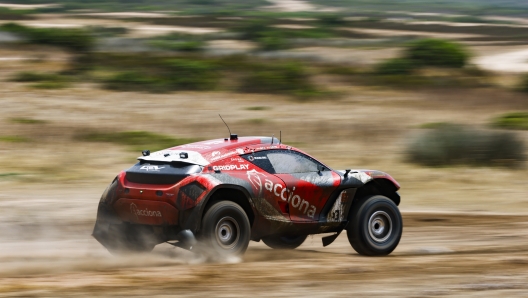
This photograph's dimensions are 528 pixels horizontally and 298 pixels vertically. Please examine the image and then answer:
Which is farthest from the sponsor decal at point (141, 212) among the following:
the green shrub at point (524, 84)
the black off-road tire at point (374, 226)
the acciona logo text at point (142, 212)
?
the green shrub at point (524, 84)

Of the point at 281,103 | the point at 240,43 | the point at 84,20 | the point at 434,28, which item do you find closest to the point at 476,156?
the point at 281,103

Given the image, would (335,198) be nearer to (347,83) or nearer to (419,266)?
(419,266)

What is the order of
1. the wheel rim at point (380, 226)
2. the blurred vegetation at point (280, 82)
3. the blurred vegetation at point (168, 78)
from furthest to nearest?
the blurred vegetation at point (280, 82)
the blurred vegetation at point (168, 78)
the wheel rim at point (380, 226)

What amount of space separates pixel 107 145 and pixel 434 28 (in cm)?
7101

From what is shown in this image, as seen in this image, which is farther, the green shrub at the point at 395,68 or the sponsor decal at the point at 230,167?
the green shrub at the point at 395,68

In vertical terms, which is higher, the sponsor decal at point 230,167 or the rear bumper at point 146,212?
the sponsor decal at point 230,167

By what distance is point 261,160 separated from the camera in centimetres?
1007

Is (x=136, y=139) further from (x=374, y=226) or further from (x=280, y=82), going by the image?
(x=374, y=226)

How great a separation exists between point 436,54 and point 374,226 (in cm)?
3657

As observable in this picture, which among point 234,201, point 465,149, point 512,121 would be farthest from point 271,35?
point 234,201

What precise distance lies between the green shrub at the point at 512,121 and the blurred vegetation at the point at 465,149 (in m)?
5.43

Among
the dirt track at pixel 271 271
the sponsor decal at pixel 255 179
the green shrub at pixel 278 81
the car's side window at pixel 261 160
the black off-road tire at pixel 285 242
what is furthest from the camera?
the green shrub at pixel 278 81

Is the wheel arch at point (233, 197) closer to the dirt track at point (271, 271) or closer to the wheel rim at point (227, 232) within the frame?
the wheel rim at point (227, 232)

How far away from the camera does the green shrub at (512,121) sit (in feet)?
90.6
